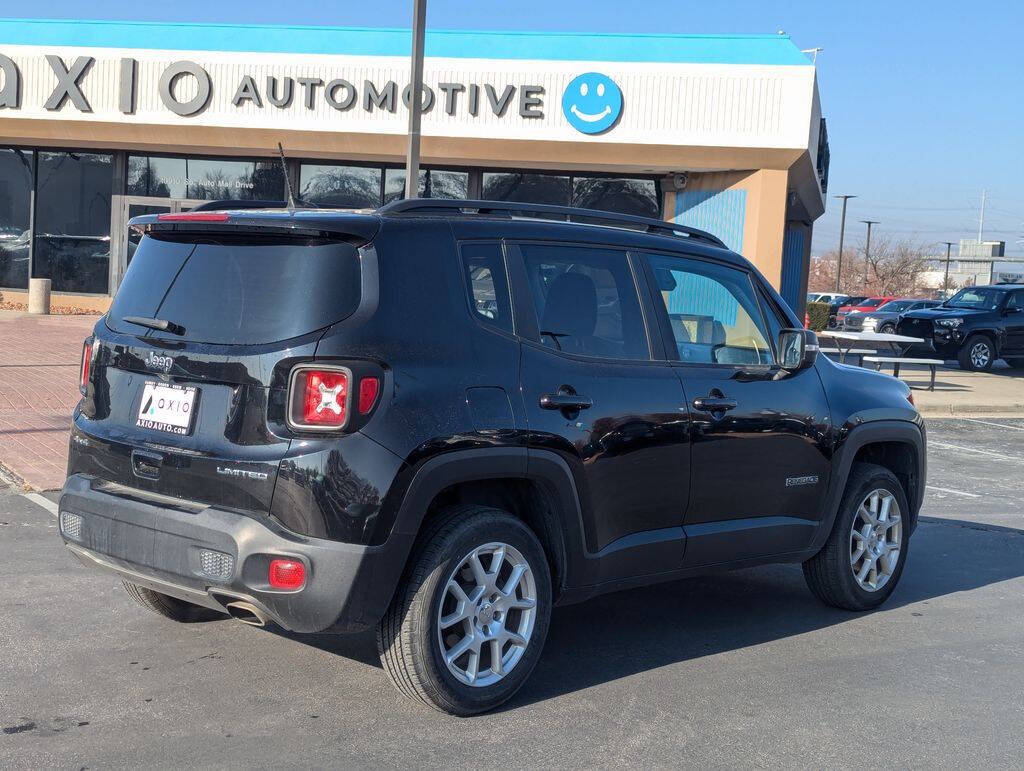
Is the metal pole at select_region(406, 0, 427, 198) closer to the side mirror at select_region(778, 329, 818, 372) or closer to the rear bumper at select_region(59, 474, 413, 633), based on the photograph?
the side mirror at select_region(778, 329, 818, 372)

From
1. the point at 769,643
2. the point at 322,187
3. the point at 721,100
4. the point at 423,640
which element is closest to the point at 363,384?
the point at 423,640

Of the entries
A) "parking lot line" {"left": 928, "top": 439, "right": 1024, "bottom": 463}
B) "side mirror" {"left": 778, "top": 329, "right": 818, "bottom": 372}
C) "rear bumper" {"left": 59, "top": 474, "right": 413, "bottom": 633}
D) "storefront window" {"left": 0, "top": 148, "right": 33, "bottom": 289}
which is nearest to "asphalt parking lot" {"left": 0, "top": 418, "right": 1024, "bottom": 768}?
"rear bumper" {"left": 59, "top": 474, "right": 413, "bottom": 633}

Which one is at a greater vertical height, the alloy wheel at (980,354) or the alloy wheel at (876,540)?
the alloy wheel at (980,354)

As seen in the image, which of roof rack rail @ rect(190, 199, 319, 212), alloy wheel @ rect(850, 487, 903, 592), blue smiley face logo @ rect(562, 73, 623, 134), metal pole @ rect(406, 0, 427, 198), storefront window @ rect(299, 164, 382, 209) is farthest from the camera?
storefront window @ rect(299, 164, 382, 209)

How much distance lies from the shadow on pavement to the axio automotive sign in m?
14.2

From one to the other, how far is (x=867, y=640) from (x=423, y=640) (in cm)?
252

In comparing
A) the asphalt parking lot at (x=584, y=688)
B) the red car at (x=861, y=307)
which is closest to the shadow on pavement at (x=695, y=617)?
the asphalt parking lot at (x=584, y=688)

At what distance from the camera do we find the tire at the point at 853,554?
19.5 feet

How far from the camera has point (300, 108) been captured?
70.4 ft

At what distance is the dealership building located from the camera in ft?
66.5

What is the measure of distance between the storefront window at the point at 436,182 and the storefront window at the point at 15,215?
7.57 m

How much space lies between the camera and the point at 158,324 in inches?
174

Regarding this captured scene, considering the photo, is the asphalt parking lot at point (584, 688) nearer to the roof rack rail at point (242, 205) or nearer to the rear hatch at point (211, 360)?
the rear hatch at point (211, 360)

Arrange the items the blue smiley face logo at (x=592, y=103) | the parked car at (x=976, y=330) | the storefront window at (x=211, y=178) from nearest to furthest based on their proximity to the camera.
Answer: the blue smiley face logo at (x=592, y=103), the storefront window at (x=211, y=178), the parked car at (x=976, y=330)
